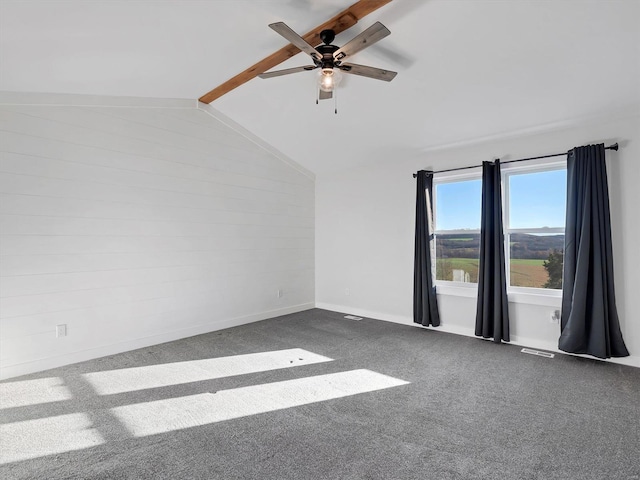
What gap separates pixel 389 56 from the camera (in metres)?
3.08

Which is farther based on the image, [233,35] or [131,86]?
[131,86]

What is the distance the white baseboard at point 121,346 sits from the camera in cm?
315

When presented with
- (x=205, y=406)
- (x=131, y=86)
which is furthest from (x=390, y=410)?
(x=131, y=86)

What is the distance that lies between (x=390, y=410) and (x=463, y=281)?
2.63m

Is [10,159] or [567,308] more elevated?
[10,159]

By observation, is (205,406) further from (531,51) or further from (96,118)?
(531,51)

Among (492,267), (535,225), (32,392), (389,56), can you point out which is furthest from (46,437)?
(535,225)

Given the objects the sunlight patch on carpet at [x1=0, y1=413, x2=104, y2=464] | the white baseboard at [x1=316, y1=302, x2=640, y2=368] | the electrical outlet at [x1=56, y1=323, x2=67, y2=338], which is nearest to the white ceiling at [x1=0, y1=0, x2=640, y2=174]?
the electrical outlet at [x1=56, y1=323, x2=67, y2=338]

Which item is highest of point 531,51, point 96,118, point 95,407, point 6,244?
point 531,51

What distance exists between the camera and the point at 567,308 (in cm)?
355

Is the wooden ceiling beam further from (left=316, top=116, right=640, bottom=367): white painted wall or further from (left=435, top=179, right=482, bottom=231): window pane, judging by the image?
(left=435, top=179, right=482, bottom=231): window pane

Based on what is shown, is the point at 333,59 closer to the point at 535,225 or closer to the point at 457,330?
the point at 535,225

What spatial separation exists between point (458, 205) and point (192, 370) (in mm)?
3877

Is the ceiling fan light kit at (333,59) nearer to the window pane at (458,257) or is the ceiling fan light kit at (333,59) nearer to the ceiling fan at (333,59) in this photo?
the ceiling fan at (333,59)
